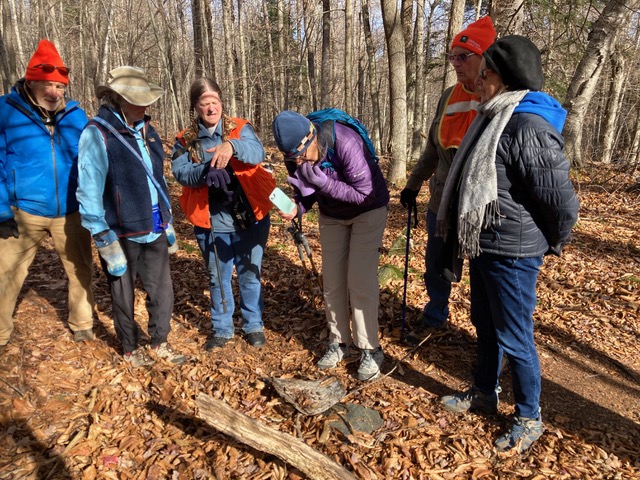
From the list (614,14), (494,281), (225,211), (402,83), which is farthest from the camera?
(402,83)

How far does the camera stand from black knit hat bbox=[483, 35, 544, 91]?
91.5 inches

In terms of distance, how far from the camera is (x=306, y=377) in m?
3.71

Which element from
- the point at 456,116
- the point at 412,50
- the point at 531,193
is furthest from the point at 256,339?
the point at 412,50

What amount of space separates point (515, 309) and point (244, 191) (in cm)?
230

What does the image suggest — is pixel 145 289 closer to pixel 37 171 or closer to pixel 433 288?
→ pixel 37 171

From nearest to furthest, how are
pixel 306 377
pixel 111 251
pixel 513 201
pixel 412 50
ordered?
1. pixel 513 201
2. pixel 111 251
3. pixel 306 377
4. pixel 412 50

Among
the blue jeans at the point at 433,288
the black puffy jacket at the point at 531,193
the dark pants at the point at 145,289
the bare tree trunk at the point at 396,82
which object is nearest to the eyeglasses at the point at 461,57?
the black puffy jacket at the point at 531,193

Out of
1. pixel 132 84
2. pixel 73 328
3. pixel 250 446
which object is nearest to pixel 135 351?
pixel 73 328

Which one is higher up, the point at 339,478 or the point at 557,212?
the point at 557,212

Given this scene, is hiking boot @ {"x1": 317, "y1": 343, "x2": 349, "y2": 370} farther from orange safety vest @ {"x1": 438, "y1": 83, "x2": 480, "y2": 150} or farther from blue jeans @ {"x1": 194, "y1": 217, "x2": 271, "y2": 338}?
orange safety vest @ {"x1": 438, "y1": 83, "x2": 480, "y2": 150}

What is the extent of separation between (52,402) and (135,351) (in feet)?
2.35

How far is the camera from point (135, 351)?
389cm

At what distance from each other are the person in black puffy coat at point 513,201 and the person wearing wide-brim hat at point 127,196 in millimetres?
2318

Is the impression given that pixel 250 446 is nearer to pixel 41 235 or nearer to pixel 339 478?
pixel 339 478
